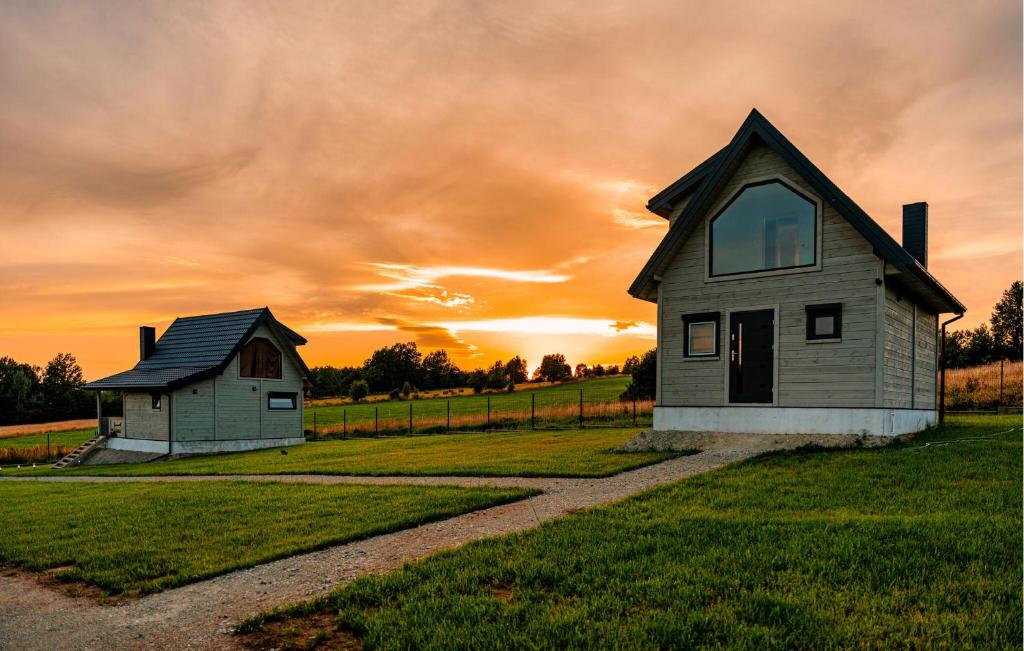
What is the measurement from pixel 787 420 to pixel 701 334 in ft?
9.80

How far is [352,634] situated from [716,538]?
3860 mm

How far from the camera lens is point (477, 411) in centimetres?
4791

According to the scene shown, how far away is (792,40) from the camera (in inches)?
533

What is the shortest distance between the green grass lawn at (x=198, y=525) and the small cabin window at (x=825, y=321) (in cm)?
886

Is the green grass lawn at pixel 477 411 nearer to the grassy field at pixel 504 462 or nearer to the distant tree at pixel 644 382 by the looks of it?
the distant tree at pixel 644 382

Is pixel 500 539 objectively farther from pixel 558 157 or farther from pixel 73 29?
pixel 73 29

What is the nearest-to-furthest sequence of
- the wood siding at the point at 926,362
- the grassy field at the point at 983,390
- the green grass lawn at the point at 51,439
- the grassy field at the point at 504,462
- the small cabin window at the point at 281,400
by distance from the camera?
the grassy field at the point at 504,462 → the wood siding at the point at 926,362 → the grassy field at the point at 983,390 → the small cabin window at the point at 281,400 → the green grass lawn at the point at 51,439

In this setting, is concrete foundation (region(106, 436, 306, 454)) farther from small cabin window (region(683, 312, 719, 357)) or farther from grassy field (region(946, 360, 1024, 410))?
grassy field (region(946, 360, 1024, 410))

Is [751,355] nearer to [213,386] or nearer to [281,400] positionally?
[213,386]

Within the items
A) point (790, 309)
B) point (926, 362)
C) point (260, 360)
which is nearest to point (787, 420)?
point (790, 309)

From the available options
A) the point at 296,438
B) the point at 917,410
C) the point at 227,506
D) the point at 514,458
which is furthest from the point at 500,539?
the point at 296,438

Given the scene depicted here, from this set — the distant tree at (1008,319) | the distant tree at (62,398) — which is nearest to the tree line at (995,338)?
the distant tree at (1008,319)

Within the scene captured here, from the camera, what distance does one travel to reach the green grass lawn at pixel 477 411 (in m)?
32.5

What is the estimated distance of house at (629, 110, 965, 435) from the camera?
14.2m
